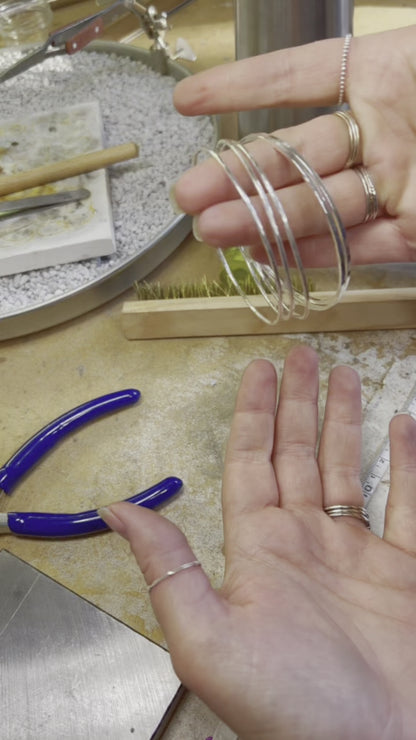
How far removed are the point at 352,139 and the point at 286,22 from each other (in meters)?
0.27

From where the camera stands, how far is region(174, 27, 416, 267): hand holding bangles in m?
0.66

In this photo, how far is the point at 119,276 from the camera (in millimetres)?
864

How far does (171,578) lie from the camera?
1.55ft

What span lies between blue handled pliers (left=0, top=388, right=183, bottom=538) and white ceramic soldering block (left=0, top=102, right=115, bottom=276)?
229 millimetres

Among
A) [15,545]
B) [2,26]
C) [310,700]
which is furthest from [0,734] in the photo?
[2,26]

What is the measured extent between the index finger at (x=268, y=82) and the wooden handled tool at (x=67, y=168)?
0.27 m

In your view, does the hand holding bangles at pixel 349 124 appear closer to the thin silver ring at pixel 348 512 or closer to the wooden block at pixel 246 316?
the wooden block at pixel 246 316

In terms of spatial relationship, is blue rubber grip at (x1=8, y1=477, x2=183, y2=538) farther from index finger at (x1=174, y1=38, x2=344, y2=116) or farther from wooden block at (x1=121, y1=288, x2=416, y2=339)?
index finger at (x1=174, y1=38, x2=344, y2=116)

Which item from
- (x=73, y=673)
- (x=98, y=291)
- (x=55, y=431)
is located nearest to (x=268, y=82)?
(x=98, y=291)

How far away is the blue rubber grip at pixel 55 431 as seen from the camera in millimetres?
684

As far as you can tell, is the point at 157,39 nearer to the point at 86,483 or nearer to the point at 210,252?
the point at 210,252

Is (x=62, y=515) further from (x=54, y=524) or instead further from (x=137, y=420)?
(x=137, y=420)

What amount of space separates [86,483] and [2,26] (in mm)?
1000

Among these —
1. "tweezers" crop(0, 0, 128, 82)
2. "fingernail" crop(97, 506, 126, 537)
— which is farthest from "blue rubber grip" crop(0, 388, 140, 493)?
"tweezers" crop(0, 0, 128, 82)
